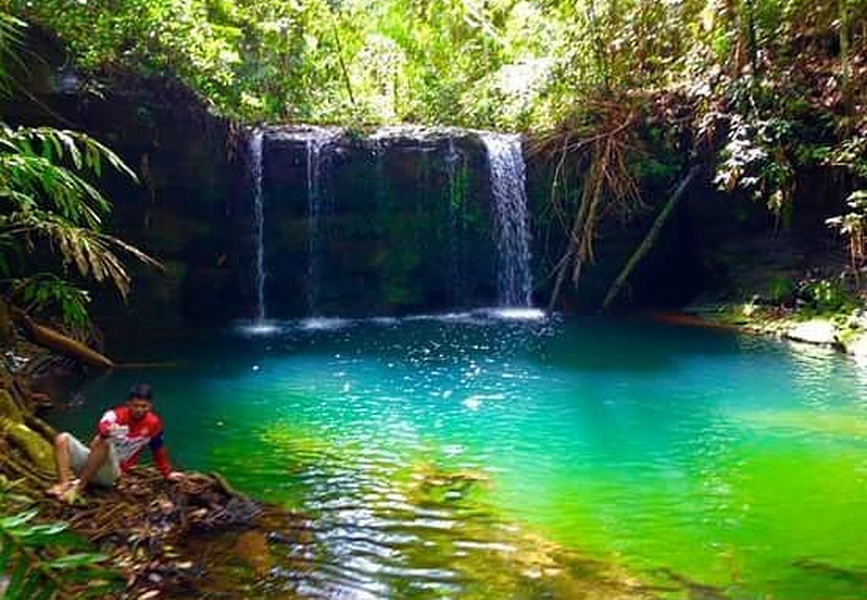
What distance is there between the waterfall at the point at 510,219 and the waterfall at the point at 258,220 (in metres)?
4.44

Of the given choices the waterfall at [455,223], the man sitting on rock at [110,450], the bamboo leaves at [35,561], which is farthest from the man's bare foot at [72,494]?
the waterfall at [455,223]

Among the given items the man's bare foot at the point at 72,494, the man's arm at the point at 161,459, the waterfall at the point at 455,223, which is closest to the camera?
the man's bare foot at the point at 72,494

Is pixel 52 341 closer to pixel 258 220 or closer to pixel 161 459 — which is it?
pixel 161 459

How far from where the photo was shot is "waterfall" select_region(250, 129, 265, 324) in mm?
16031

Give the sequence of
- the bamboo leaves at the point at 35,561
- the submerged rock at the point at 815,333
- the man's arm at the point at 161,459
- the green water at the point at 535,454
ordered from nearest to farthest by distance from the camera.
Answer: the bamboo leaves at the point at 35,561 → the green water at the point at 535,454 → the man's arm at the point at 161,459 → the submerged rock at the point at 815,333

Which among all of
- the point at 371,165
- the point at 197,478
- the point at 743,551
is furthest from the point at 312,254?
the point at 743,551

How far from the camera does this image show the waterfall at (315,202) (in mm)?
16453

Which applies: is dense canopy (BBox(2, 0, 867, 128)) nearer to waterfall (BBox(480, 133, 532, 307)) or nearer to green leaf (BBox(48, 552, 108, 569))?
waterfall (BBox(480, 133, 532, 307))

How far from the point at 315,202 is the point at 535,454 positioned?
1016cm

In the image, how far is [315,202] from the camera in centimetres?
1661

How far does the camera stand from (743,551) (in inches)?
210

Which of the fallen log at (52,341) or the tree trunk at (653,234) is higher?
the tree trunk at (653,234)

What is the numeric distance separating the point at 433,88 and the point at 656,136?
709 centimetres

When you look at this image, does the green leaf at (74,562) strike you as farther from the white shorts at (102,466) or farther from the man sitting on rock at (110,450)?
the white shorts at (102,466)
